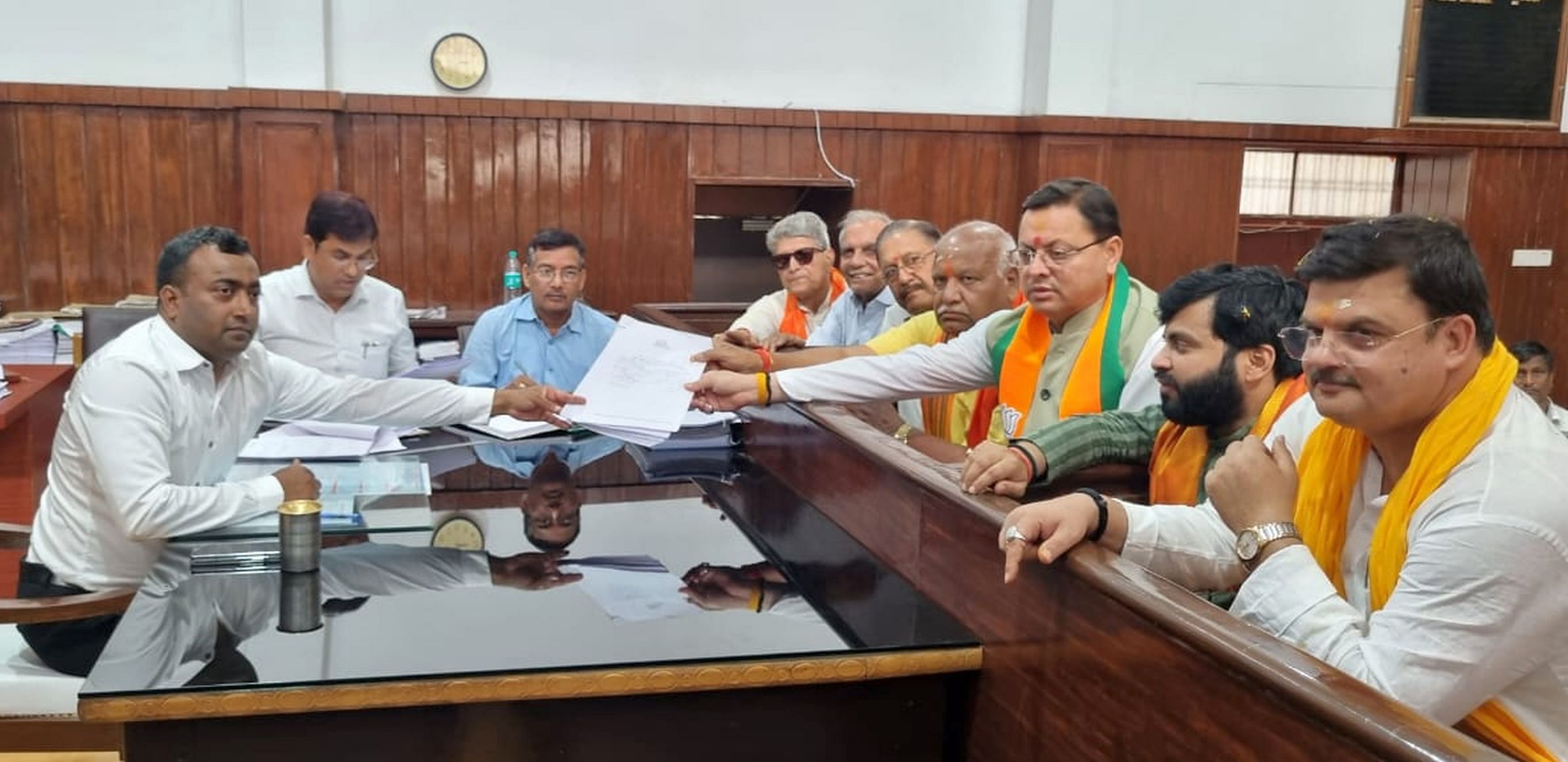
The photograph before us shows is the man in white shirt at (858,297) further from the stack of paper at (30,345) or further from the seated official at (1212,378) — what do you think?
the stack of paper at (30,345)

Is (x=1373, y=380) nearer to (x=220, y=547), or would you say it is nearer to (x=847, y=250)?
(x=220, y=547)

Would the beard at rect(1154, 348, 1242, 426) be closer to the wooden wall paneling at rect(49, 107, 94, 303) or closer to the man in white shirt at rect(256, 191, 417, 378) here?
the man in white shirt at rect(256, 191, 417, 378)

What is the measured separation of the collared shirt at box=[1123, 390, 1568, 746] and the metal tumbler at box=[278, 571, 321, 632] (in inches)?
43.1

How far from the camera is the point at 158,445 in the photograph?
2064mm

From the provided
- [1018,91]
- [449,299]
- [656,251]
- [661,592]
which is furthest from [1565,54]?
[661,592]

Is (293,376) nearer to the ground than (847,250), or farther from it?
nearer to the ground

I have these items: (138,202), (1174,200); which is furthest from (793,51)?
(138,202)

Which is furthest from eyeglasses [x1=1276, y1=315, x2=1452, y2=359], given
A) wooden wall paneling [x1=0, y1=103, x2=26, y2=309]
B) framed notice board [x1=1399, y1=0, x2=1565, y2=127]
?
framed notice board [x1=1399, y1=0, x2=1565, y2=127]

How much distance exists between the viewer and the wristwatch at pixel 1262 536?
129 centimetres

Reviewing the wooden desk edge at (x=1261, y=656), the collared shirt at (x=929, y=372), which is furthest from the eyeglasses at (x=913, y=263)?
the wooden desk edge at (x=1261, y=656)

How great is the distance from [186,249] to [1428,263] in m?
1.96

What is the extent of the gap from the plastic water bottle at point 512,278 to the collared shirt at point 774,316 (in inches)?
82.0

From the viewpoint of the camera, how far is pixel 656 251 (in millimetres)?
6754

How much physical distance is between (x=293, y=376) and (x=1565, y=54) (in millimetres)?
7853
